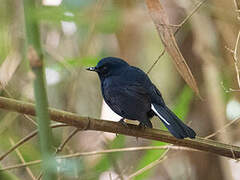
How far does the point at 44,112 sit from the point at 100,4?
199cm

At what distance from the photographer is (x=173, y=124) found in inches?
102

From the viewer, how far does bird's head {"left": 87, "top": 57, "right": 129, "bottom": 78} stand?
11.9 feet

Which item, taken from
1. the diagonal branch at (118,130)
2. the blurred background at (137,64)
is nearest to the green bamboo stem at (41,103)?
the diagonal branch at (118,130)

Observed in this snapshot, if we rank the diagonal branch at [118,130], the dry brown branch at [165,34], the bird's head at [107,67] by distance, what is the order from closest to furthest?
the diagonal branch at [118,130] < the dry brown branch at [165,34] < the bird's head at [107,67]

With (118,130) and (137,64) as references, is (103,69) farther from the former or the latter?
(137,64)

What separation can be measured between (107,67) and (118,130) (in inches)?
55.5

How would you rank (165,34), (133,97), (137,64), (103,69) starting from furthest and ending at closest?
(137,64)
(103,69)
(133,97)
(165,34)

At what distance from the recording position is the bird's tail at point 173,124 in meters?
2.37

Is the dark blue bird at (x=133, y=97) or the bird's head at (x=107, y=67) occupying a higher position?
the bird's head at (x=107, y=67)

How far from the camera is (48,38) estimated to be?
4.96 meters

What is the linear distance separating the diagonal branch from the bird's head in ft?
4.07

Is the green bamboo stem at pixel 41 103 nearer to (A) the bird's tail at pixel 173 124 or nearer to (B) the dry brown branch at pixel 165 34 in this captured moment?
(B) the dry brown branch at pixel 165 34

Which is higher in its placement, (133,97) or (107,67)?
(107,67)

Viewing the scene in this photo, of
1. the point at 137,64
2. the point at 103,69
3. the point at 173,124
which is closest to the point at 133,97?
the point at 173,124
